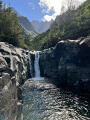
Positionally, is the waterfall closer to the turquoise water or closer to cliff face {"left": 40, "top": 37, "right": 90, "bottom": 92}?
cliff face {"left": 40, "top": 37, "right": 90, "bottom": 92}

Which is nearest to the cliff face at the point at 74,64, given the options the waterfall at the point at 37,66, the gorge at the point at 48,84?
the gorge at the point at 48,84

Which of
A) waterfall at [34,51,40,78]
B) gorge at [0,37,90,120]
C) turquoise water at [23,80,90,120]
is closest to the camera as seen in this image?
gorge at [0,37,90,120]

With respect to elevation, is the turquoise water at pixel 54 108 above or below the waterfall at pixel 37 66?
below

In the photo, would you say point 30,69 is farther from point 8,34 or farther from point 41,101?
point 41,101

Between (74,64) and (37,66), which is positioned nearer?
(74,64)

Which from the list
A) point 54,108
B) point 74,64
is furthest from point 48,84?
point 54,108

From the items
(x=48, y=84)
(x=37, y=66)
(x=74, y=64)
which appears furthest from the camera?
(x=37, y=66)

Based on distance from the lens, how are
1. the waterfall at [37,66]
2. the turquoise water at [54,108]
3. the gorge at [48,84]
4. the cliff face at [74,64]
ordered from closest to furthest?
the gorge at [48,84] < the turquoise water at [54,108] < the cliff face at [74,64] < the waterfall at [37,66]

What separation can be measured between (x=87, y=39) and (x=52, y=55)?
1904cm

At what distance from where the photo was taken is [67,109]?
22328 mm

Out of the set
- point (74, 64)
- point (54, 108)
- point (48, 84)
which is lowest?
point (54, 108)

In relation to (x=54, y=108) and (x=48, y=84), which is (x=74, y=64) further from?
(x=54, y=108)

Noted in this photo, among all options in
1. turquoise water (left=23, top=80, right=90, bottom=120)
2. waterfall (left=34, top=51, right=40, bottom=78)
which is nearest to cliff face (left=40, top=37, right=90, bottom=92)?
turquoise water (left=23, top=80, right=90, bottom=120)

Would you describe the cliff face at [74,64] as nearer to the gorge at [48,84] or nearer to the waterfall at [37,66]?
the gorge at [48,84]
